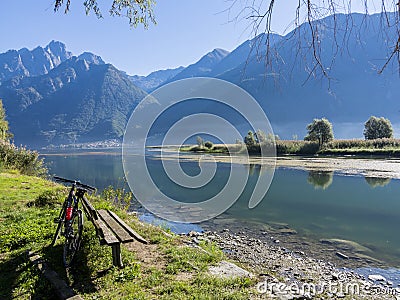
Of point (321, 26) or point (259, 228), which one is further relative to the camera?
point (259, 228)

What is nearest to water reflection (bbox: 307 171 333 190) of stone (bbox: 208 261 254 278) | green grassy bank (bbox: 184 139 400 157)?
stone (bbox: 208 261 254 278)

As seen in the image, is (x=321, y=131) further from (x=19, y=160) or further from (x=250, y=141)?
(x=19, y=160)

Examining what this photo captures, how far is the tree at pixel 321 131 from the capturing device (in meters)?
42.0

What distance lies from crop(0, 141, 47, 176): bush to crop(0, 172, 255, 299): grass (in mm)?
11723

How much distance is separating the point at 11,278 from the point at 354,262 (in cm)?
654

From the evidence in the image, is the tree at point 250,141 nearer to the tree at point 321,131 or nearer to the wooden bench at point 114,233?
the tree at point 321,131

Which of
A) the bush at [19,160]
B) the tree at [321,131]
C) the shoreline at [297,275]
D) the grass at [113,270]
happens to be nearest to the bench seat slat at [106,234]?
the grass at [113,270]

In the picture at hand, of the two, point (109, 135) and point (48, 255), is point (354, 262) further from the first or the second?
point (109, 135)

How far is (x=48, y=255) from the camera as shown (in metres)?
4.66

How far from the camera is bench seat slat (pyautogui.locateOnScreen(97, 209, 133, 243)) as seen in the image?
411cm

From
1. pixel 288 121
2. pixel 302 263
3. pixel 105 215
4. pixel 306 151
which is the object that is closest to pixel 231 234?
pixel 302 263

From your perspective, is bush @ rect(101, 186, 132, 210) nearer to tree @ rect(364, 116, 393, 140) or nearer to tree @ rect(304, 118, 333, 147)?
tree @ rect(304, 118, 333, 147)

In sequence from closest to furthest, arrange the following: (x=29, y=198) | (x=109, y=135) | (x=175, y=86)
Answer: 1. (x=29, y=198)
2. (x=175, y=86)
3. (x=109, y=135)

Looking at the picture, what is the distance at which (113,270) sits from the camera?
14.2 ft
